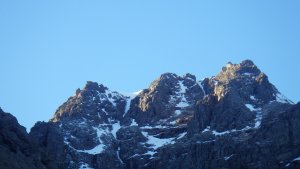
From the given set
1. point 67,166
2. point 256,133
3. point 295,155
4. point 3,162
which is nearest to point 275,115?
point 256,133

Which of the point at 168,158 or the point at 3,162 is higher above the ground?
the point at 168,158

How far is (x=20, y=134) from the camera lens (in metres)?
154

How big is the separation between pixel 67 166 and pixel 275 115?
214 ft

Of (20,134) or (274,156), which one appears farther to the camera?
(274,156)

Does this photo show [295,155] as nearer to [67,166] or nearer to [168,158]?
[168,158]

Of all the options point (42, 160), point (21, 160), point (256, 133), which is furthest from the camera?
point (256, 133)

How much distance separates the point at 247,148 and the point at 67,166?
182 feet

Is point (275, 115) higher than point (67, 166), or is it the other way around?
point (275, 115)

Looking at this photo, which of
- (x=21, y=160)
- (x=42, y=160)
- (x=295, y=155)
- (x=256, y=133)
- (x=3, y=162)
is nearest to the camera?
(x=3, y=162)

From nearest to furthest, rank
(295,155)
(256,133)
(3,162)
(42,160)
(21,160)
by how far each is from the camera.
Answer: (3,162), (21,160), (42,160), (295,155), (256,133)

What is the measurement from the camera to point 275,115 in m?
195

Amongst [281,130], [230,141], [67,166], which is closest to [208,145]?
[230,141]

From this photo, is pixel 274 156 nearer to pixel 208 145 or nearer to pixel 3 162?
pixel 208 145

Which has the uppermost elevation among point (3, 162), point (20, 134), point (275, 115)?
point (275, 115)
